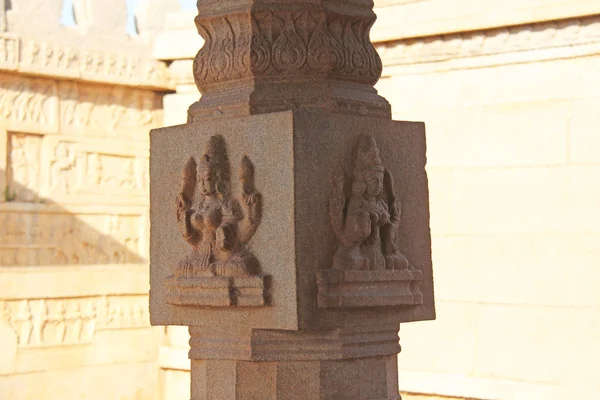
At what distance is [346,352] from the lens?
4.58 m

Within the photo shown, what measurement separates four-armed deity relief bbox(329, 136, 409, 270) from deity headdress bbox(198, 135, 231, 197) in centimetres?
44

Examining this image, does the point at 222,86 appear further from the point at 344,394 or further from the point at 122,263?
the point at 122,263

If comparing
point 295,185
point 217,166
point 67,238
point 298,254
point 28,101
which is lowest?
point 298,254

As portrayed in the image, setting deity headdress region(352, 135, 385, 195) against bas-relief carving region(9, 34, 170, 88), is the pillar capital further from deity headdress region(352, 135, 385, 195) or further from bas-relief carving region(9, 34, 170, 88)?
bas-relief carving region(9, 34, 170, 88)

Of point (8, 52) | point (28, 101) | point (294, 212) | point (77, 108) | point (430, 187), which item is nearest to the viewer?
point (294, 212)

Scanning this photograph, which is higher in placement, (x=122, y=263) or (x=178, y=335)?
(x=122, y=263)

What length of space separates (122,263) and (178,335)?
849 mm

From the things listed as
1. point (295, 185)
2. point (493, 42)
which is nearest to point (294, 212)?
point (295, 185)

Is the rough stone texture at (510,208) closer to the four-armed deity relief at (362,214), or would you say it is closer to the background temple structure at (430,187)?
the background temple structure at (430,187)

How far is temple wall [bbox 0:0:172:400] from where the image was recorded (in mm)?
9828

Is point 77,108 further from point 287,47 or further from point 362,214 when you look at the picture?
point 362,214

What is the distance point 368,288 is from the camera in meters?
4.55

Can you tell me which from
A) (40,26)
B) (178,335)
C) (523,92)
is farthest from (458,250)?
(40,26)

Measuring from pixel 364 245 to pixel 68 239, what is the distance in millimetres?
6158
